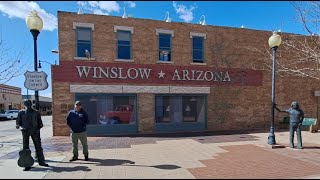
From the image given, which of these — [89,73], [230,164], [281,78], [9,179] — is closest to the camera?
[9,179]

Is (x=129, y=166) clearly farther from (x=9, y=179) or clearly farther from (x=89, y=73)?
(x=89, y=73)

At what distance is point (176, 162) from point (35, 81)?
5.12m

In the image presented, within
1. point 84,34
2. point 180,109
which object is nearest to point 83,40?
point 84,34

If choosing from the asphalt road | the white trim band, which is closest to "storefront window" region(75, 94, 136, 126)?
the white trim band

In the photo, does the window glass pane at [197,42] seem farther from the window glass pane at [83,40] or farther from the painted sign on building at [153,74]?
the window glass pane at [83,40]

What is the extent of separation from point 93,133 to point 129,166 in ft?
24.6

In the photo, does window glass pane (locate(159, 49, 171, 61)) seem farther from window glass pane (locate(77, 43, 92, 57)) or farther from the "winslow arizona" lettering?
window glass pane (locate(77, 43, 92, 57))

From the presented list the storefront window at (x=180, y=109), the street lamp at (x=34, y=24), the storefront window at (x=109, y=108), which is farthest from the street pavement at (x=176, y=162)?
the storefront window at (x=180, y=109)

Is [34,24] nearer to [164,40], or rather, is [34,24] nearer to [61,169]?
[61,169]

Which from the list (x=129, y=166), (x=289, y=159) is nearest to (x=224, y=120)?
(x=289, y=159)

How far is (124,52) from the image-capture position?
14.9 metres

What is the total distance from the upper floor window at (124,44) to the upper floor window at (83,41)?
1.63 meters

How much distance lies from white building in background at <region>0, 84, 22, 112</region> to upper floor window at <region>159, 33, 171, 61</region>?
37.9 m

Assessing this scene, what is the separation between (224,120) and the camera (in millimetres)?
16578
